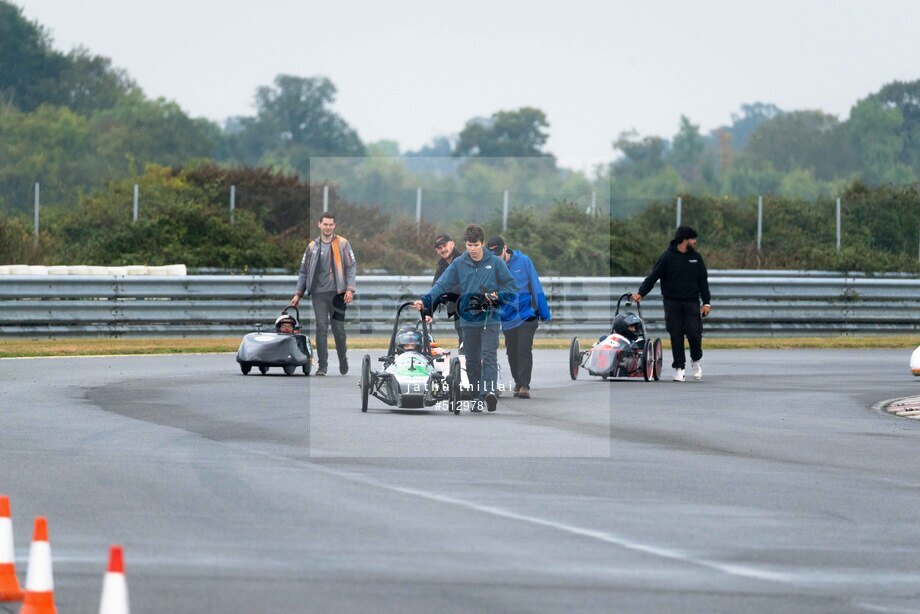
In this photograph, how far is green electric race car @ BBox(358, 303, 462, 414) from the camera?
1645cm

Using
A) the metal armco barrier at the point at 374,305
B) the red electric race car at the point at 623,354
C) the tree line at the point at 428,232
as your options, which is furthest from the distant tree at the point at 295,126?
the red electric race car at the point at 623,354

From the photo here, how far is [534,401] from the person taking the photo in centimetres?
1845

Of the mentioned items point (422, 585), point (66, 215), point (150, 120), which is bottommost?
point (422, 585)

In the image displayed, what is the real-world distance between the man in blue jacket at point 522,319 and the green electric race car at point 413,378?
1.82 meters

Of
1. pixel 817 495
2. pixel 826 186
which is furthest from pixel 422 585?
pixel 826 186

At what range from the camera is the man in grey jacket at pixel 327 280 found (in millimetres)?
21672

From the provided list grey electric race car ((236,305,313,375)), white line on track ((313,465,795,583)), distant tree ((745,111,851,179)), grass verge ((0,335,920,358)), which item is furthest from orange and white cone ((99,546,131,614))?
distant tree ((745,111,851,179))

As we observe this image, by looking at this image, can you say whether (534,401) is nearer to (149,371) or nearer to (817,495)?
(149,371)

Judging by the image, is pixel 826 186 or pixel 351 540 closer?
pixel 351 540

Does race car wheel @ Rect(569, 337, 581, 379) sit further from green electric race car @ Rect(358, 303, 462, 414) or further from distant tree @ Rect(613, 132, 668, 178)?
distant tree @ Rect(613, 132, 668, 178)

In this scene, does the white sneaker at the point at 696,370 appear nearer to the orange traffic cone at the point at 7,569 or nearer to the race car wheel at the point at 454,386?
the race car wheel at the point at 454,386

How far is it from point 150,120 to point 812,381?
9763 cm

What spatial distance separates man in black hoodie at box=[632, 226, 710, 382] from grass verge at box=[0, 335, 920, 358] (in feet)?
22.1

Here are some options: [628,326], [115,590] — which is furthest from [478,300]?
[115,590]
